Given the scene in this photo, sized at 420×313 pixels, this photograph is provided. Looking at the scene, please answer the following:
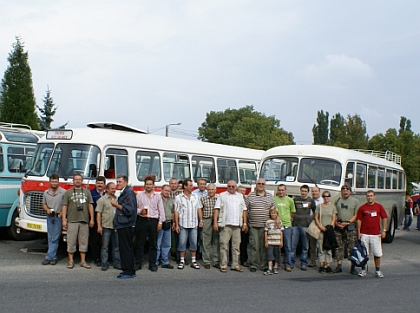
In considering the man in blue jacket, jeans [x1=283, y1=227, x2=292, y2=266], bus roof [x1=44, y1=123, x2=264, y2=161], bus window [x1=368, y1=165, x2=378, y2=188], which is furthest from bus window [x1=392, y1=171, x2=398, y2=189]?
the man in blue jacket

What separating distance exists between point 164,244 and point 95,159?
2653 millimetres

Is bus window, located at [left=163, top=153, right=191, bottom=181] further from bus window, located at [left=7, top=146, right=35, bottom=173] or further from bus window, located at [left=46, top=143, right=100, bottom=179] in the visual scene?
bus window, located at [left=7, top=146, right=35, bottom=173]

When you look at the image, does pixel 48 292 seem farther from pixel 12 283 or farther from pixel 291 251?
pixel 291 251

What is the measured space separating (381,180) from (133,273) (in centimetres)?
1027

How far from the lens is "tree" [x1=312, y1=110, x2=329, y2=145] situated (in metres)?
74.4

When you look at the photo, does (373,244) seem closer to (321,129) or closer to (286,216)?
(286,216)

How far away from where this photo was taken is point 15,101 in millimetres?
36469

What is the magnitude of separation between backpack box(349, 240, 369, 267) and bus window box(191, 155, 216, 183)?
224 inches

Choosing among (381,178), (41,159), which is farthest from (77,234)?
(381,178)

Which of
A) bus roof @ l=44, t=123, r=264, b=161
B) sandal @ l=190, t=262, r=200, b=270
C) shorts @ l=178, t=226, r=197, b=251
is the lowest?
sandal @ l=190, t=262, r=200, b=270

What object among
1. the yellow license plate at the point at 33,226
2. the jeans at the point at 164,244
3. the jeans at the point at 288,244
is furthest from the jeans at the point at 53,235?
the jeans at the point at 288,244

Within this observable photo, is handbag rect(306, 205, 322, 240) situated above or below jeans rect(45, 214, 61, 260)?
above

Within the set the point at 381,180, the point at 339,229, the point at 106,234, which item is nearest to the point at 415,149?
the point at 381,180

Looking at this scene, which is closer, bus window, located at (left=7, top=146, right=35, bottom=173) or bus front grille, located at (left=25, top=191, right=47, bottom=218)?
bus front grille, located at (left=25, top=191, right=47, bottom=218)
